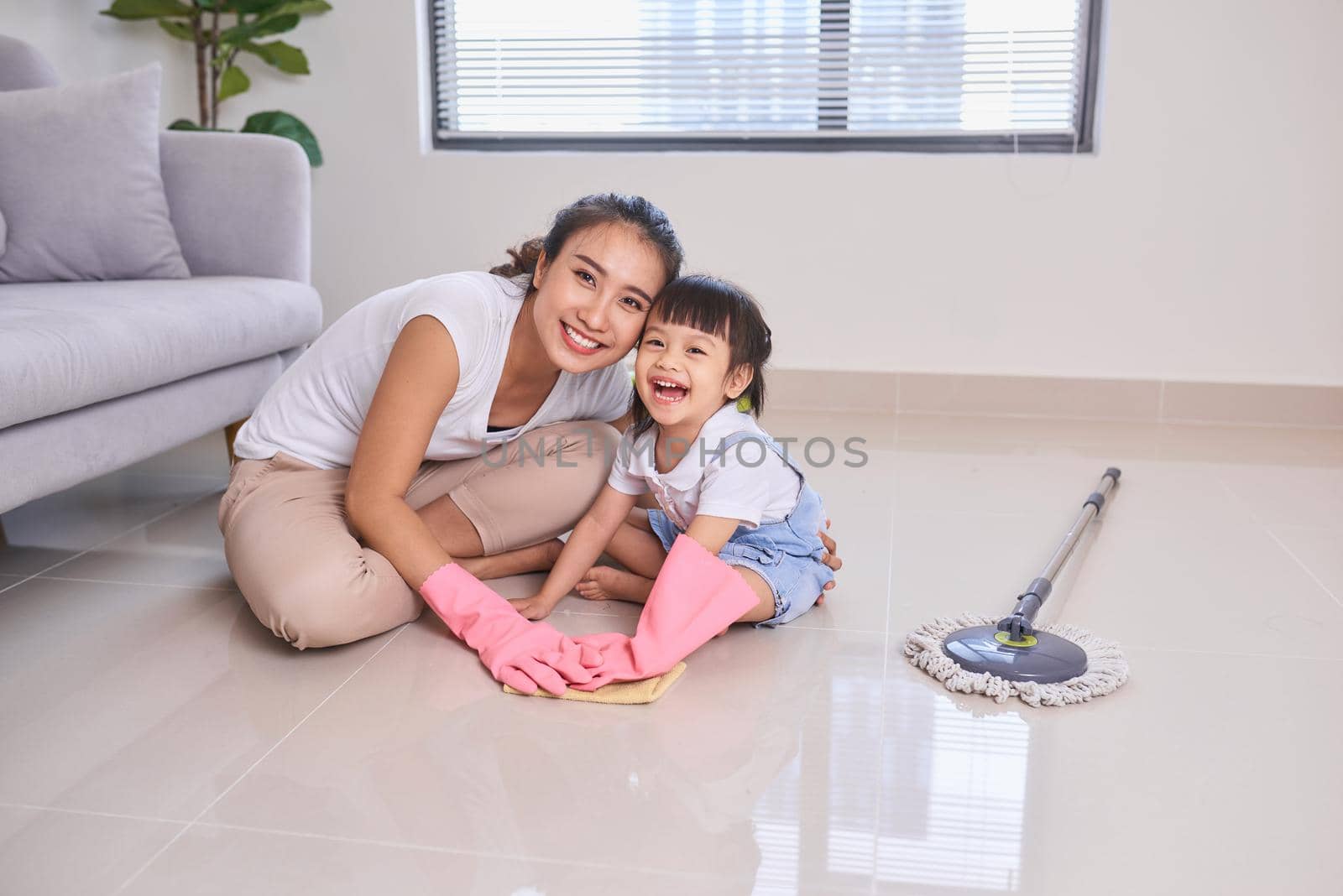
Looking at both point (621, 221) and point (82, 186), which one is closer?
point (621, 221)

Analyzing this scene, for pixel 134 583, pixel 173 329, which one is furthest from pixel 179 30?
pixel 134 583

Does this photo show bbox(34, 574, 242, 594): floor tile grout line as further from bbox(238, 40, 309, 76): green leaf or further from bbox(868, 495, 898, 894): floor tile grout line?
bbox(238, 40, 309, 76): green leaf

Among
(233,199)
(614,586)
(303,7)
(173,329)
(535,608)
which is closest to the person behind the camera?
(535,608)

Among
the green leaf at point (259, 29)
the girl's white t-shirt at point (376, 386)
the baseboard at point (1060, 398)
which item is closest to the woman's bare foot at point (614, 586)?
the girl's white t-shirt at point (376, 386)

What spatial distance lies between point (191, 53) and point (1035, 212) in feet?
7.79

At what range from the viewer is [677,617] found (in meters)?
1.36

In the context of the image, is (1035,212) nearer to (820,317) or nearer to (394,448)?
(820,317)

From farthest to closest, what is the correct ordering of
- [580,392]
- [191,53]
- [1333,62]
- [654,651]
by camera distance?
[191,53] < [1333,62] < [580,392] < [654,651]

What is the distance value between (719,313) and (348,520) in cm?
56

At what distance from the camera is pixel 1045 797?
1079 mm

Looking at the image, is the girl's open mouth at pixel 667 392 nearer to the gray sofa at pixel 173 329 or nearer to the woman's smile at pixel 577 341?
the woman's smile at pixel 577 341

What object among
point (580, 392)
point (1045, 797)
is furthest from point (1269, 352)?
point (1045, 797)

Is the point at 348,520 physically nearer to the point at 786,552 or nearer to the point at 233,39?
the point at 786,552

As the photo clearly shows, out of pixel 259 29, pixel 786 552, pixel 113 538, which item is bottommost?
pixel 113 538
